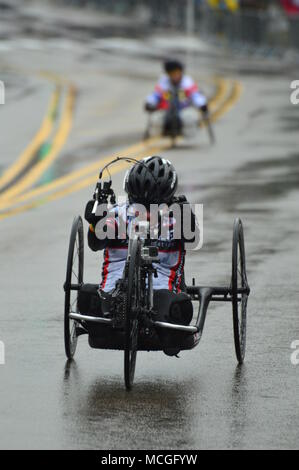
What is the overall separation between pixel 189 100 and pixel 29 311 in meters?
13.6

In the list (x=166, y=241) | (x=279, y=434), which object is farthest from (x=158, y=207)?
(x=279, y=434)

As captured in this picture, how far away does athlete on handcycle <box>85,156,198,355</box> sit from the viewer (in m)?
9.70

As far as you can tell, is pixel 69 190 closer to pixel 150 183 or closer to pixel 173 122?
pixel 173 122

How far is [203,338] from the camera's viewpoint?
10969 mm

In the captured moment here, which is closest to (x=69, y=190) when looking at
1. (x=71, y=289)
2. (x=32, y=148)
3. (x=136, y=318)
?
(x=32, y=148)

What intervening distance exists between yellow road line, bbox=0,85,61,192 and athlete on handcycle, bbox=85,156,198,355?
34.3 feet

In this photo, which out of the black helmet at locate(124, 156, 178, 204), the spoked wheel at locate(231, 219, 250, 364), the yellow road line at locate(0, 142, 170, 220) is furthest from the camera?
the yellow road line at locate(0, 142, 170, 220)

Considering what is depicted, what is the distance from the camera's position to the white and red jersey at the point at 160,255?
32.1ft

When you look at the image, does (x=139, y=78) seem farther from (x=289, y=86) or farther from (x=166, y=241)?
(x=166, y=241)

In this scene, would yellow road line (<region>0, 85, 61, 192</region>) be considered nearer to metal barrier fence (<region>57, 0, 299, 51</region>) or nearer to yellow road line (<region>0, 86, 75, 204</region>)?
yellow road line (<region>0, 86, 75, 204</region>)

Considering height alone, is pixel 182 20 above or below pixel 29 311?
below

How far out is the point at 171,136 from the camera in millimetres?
25469

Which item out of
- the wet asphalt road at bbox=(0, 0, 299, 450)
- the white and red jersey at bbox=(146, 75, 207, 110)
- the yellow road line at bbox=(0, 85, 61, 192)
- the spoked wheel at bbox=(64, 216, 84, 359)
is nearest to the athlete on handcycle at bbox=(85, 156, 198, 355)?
the spoked wheel at bbox=(64, 216, 84, 359)

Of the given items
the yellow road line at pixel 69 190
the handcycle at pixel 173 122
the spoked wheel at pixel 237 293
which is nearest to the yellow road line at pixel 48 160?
the yellow road line at pixel 69 190
